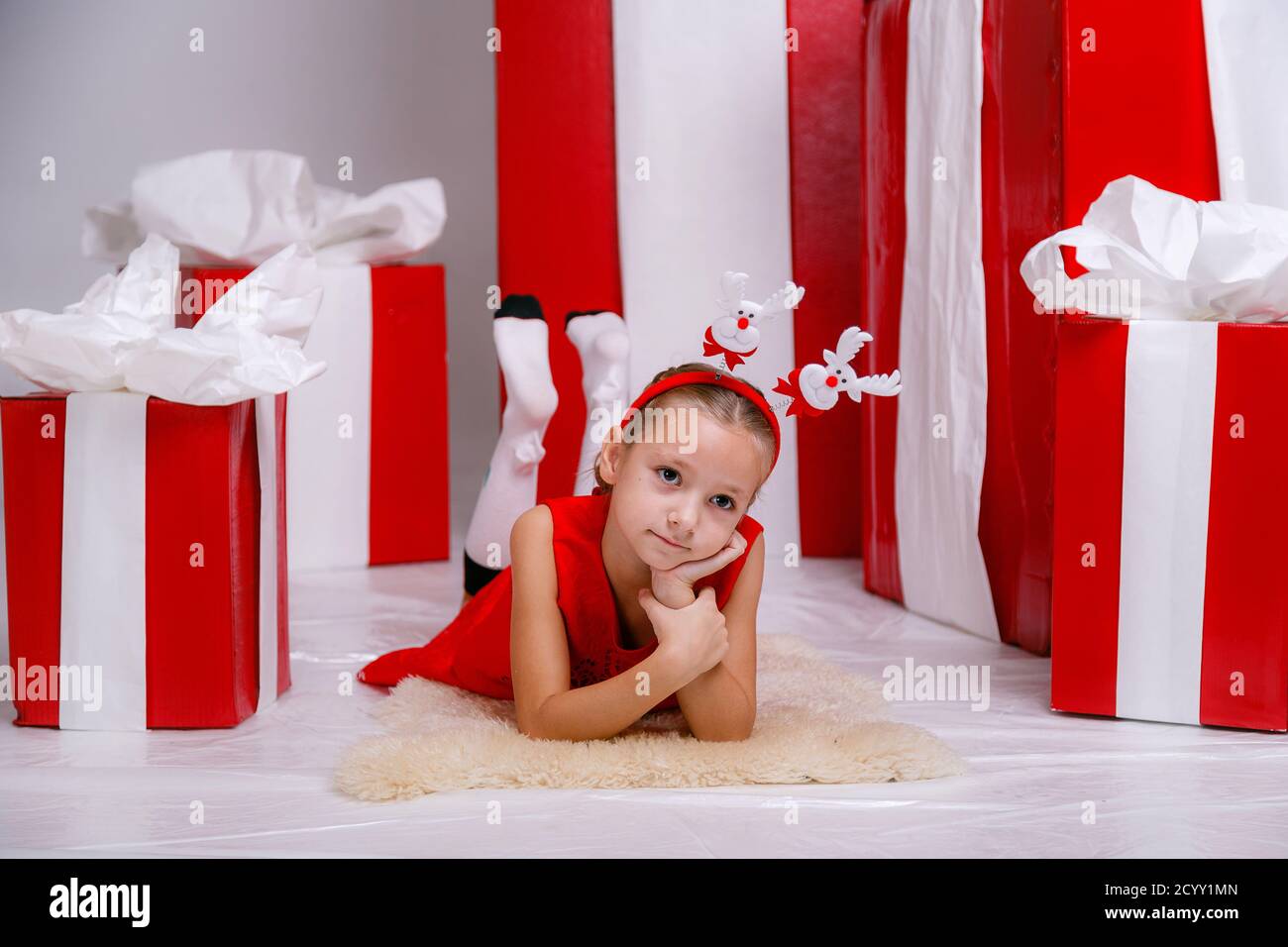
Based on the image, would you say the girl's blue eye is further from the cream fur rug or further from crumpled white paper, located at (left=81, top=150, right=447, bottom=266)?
crumpled white paper, located at (left=81, top=150, right=447, bottom=266)

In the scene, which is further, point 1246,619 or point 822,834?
point 1246,619

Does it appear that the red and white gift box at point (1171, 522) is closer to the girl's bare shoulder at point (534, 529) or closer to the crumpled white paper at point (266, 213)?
the girl's bare shoulder at point (534, 529)

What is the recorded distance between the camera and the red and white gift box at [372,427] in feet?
8.87

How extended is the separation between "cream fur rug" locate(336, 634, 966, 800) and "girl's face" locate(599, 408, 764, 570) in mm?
207

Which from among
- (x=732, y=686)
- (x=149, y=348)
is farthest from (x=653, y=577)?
(x=149, y=348)

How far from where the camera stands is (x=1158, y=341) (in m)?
1.64

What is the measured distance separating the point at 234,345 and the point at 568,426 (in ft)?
3.93

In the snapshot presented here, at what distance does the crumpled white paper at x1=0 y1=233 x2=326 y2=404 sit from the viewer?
1.58 metres

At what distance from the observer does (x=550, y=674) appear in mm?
1499

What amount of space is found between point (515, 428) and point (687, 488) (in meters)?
0.84

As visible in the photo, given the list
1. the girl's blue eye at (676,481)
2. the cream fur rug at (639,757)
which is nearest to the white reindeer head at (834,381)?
the girl's blue eye at (676,481)

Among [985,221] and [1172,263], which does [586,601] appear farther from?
[985,221]

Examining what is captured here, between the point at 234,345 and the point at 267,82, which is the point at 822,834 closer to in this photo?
the point at 234,345

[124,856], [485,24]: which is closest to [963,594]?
[124,856]
